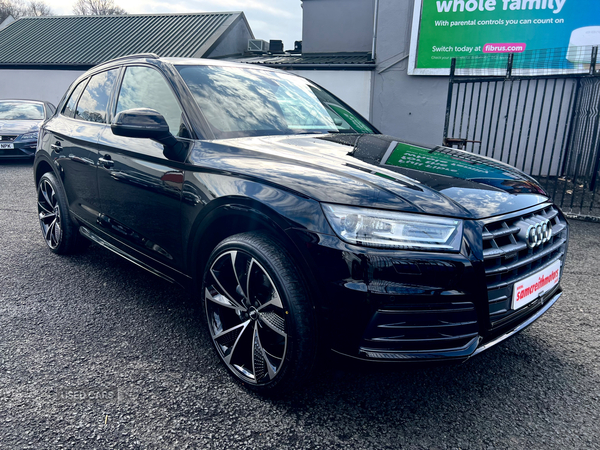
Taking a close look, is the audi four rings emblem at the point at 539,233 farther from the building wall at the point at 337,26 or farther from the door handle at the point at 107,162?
the building wall at the point at 337,26

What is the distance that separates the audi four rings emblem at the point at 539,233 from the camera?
6.64 feet

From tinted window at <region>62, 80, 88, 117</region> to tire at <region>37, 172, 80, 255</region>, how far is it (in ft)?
1.90

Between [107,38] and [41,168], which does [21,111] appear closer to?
[41,168]

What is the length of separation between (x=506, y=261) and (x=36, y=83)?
25.0m

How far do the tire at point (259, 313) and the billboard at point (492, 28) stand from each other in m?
9.32

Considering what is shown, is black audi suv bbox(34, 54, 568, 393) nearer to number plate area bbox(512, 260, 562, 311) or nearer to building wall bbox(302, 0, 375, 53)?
number plate area bbox(512, 260, 562, 311)

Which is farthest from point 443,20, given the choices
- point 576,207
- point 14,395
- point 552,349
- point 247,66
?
point 14,395

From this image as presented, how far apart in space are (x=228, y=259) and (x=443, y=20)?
379 inches

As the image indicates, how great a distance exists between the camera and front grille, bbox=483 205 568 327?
1.84 meters

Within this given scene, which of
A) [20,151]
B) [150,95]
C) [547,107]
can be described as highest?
[150,95]

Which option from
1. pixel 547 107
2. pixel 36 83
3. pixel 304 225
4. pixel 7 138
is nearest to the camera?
pixel 304 225

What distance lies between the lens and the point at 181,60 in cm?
294

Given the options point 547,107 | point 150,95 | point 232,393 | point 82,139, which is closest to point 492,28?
point 547,107

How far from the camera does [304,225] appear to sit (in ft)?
6.03
